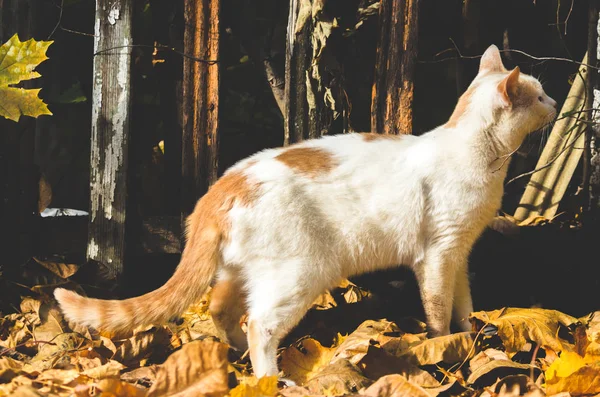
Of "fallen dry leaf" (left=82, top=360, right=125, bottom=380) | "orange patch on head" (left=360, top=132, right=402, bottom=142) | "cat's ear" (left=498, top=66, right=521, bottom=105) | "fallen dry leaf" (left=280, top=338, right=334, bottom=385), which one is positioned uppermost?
"cat's ear" (left=498, top=66, right=521, bottom=105)

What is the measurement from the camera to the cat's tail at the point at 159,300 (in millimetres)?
2988

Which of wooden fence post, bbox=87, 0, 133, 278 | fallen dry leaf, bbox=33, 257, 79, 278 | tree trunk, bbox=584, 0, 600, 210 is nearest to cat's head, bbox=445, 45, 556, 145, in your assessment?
tree trunk, bbox=584, 0, 600, 210

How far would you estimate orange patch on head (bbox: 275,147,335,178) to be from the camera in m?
3.29

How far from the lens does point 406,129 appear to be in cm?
381

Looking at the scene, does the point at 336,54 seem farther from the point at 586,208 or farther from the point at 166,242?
the point at 586,208

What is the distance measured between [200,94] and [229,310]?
1.17 m

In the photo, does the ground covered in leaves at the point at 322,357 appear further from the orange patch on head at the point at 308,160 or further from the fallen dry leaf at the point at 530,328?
the orange patch on head at the point at 308,160

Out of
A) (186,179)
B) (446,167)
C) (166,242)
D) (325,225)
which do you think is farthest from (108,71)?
(446,167)

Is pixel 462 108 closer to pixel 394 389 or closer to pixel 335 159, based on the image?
pixel 335 159

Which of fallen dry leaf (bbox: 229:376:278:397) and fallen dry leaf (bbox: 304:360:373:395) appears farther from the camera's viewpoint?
fallen dry leaf (bbox: 304:360:373:395)

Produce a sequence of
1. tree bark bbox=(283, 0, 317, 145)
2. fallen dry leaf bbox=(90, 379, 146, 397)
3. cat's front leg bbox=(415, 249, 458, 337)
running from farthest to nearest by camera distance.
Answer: tree bark bbox=(283, 0, 317, 145), cat's front leg bbox=(415, 249, 458, 337), fallen dry leaf bbox=(90, 379, 146, 397)

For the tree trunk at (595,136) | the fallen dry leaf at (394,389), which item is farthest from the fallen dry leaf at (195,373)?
the tree trunk at (595,136)

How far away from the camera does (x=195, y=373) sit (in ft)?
7.93

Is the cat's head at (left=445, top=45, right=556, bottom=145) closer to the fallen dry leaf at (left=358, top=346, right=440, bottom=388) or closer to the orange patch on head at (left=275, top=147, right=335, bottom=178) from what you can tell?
the orange patch on head at (left=275, top=147, right=335, bottom=178)
